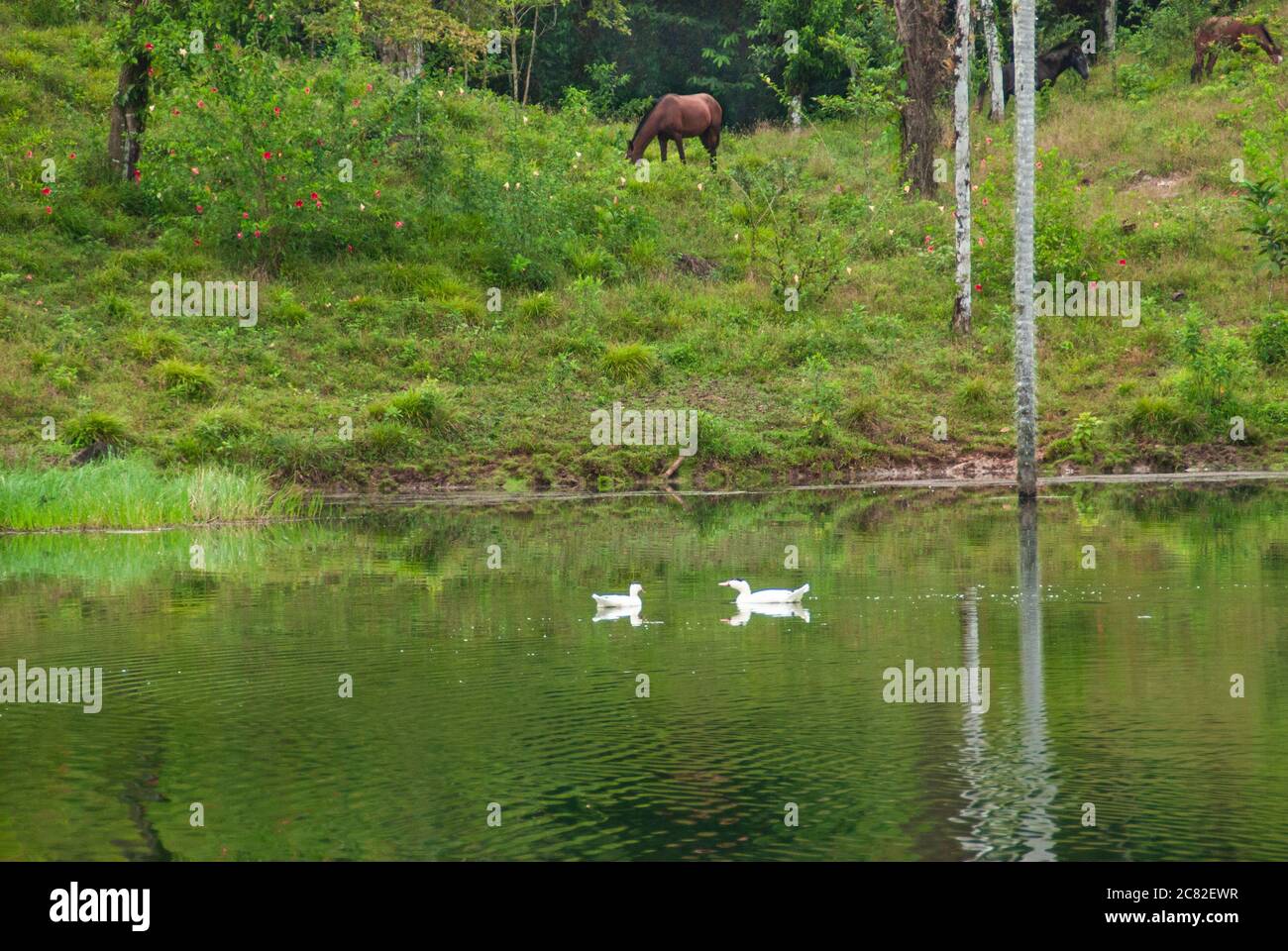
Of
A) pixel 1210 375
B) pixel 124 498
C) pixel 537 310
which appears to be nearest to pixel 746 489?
pixel 537 310

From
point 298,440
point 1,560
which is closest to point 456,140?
point 298,440

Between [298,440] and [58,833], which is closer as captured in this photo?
[58,833]

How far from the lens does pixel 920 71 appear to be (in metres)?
38.1

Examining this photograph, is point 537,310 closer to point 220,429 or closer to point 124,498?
point 220,429

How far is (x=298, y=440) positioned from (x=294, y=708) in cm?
1675

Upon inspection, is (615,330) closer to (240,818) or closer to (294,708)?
(294,708)

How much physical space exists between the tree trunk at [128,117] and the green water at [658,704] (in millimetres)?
16917

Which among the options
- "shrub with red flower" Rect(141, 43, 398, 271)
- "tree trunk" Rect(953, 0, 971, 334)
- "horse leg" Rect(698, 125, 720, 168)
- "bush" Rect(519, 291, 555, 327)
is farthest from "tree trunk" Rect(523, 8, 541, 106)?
"tree trunk" Rect(953, 0, 971, 334)

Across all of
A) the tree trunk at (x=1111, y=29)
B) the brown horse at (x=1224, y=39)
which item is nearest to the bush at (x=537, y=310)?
the brown horse at (x=1224, y=39)

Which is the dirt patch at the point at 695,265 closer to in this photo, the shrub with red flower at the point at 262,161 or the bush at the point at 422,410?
the shrub with red flower at the point at 262,161

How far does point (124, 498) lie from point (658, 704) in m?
14.3

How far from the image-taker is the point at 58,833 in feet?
29.1

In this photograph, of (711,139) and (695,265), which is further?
(711,139)

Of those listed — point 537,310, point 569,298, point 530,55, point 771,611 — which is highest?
point 530,55
